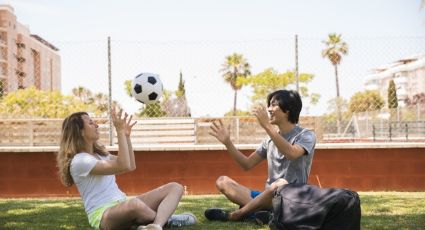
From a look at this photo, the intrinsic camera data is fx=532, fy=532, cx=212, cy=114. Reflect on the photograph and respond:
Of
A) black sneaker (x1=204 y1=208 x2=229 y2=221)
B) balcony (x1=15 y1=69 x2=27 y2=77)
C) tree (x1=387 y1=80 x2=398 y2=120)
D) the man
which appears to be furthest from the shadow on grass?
tree (x1=387 y1=80 x2=398 y2=120)

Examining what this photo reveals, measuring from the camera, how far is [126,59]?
790 centimetres

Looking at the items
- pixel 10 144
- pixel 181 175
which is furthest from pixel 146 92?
pixel 10 144

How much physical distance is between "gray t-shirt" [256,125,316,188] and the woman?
0.81 m

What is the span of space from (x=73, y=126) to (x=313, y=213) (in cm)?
181

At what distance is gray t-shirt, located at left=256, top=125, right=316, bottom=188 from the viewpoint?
13.4 ft

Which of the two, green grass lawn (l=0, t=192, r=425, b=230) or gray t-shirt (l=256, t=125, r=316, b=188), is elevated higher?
gray t-shirt (l=256, t=125, r=316, b=188)

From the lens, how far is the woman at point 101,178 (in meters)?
3.66

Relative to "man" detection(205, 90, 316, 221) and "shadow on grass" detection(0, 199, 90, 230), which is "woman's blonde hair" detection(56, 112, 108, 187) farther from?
"man" detection(205, 90, 316, 221)

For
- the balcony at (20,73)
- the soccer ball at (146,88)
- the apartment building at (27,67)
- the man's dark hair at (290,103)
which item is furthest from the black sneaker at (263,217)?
the balcony at (20,73)

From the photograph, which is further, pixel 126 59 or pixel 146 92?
pixel 126 59

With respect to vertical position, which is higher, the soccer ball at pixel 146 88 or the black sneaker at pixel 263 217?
the soccer ball at pixel 146 88

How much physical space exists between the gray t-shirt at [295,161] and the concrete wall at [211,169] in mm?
3538

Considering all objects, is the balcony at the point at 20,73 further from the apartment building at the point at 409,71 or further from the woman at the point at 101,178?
the apartment building at the point at 409,71

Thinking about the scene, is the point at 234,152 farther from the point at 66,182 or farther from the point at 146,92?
the point at 146,92
